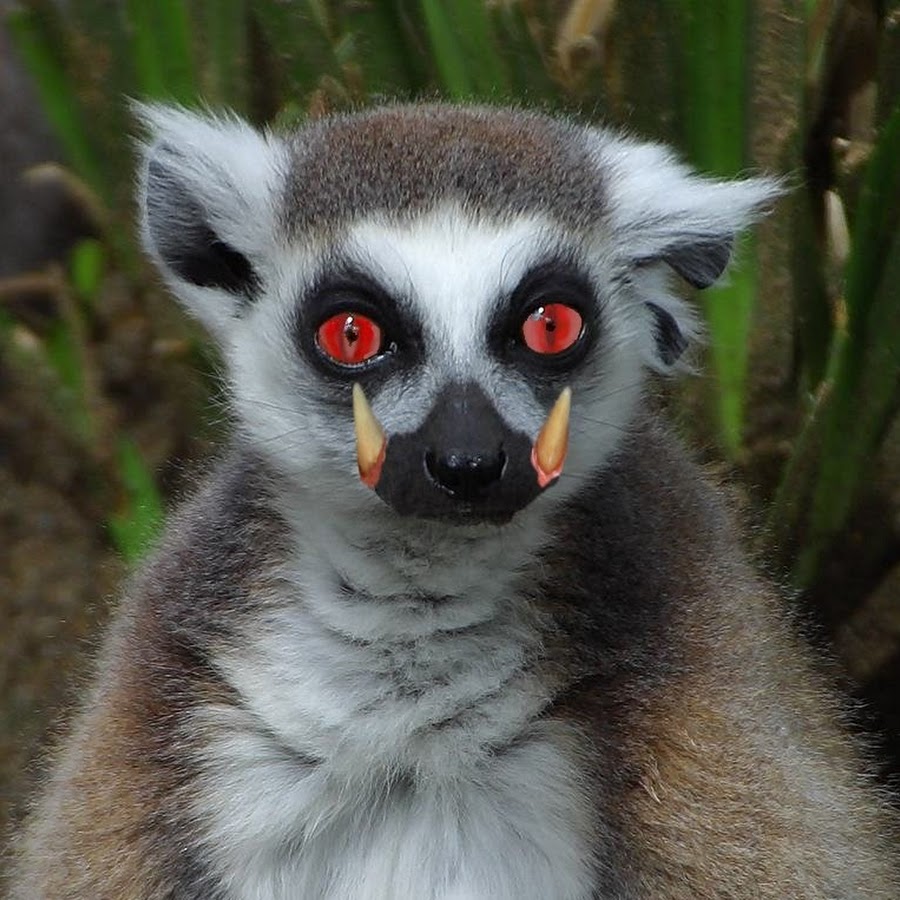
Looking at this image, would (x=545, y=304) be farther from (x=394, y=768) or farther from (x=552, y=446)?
Result: (x=394, y=768)

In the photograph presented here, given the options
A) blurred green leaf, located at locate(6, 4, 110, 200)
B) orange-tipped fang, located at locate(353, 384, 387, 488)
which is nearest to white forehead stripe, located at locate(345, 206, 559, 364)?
orange-tipped fang, located at locate(353, 384, 387, 488)

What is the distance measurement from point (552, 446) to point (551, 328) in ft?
0.81

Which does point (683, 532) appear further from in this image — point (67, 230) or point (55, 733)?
point (67, 230)

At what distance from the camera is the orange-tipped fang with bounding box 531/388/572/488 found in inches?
→ 88.1

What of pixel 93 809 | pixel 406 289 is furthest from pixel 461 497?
pixel 93 809

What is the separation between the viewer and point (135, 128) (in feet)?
12.9

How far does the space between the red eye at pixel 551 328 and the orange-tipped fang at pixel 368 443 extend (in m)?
0.29

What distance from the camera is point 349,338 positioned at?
7.86ft

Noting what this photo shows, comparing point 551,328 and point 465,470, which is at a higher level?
point 551,328

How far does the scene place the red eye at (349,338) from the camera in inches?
93.4

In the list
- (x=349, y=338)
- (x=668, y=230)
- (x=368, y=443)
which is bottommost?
(x=368, y=443)

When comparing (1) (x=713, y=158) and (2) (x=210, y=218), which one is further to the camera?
(1) (x=713, y=158)

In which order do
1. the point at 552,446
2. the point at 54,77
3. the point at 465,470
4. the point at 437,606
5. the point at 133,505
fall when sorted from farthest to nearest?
1. the point at 54,77
2. the point at 133,505
3. the point at 437,606
4. the point at 552,446
5. the point at 465,470

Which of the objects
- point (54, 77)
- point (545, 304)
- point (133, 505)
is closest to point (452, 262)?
point (545, 304)
